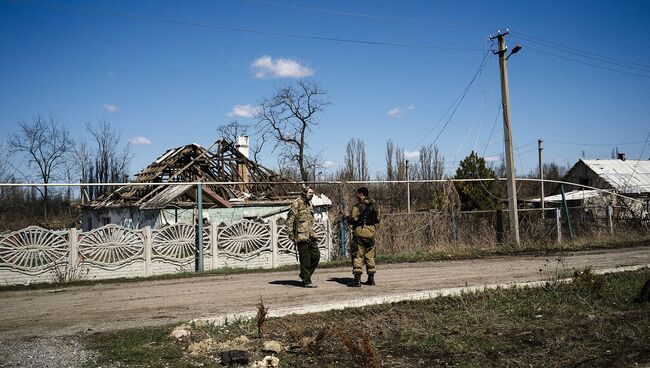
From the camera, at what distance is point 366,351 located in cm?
482

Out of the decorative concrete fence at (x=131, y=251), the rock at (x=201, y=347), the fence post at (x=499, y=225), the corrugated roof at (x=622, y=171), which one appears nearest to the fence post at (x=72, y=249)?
the decorative concrete fence at (x=131, y=251)

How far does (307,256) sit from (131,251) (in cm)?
536

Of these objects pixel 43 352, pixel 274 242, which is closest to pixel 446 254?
pixel 274 242

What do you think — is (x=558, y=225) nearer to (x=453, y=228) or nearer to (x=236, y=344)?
(x=453, y=228)

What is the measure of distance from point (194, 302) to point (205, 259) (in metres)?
4.78

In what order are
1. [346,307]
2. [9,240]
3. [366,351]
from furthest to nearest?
[9,240], [346,307], [366,351]

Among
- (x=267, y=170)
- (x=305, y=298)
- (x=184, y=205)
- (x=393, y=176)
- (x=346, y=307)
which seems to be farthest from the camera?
(x=393, y=176)

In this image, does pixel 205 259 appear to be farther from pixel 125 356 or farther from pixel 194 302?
pixel 125 356

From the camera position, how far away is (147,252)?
513 inches

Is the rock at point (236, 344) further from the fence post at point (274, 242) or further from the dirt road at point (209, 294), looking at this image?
the fence post at point (274, 242)

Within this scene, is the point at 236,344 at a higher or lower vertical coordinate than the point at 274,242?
lower

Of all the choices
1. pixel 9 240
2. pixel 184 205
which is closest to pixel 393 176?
pixel 184 205

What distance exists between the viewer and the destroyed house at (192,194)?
67.5ft

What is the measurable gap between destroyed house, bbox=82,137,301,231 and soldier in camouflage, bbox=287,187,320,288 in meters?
9.30
